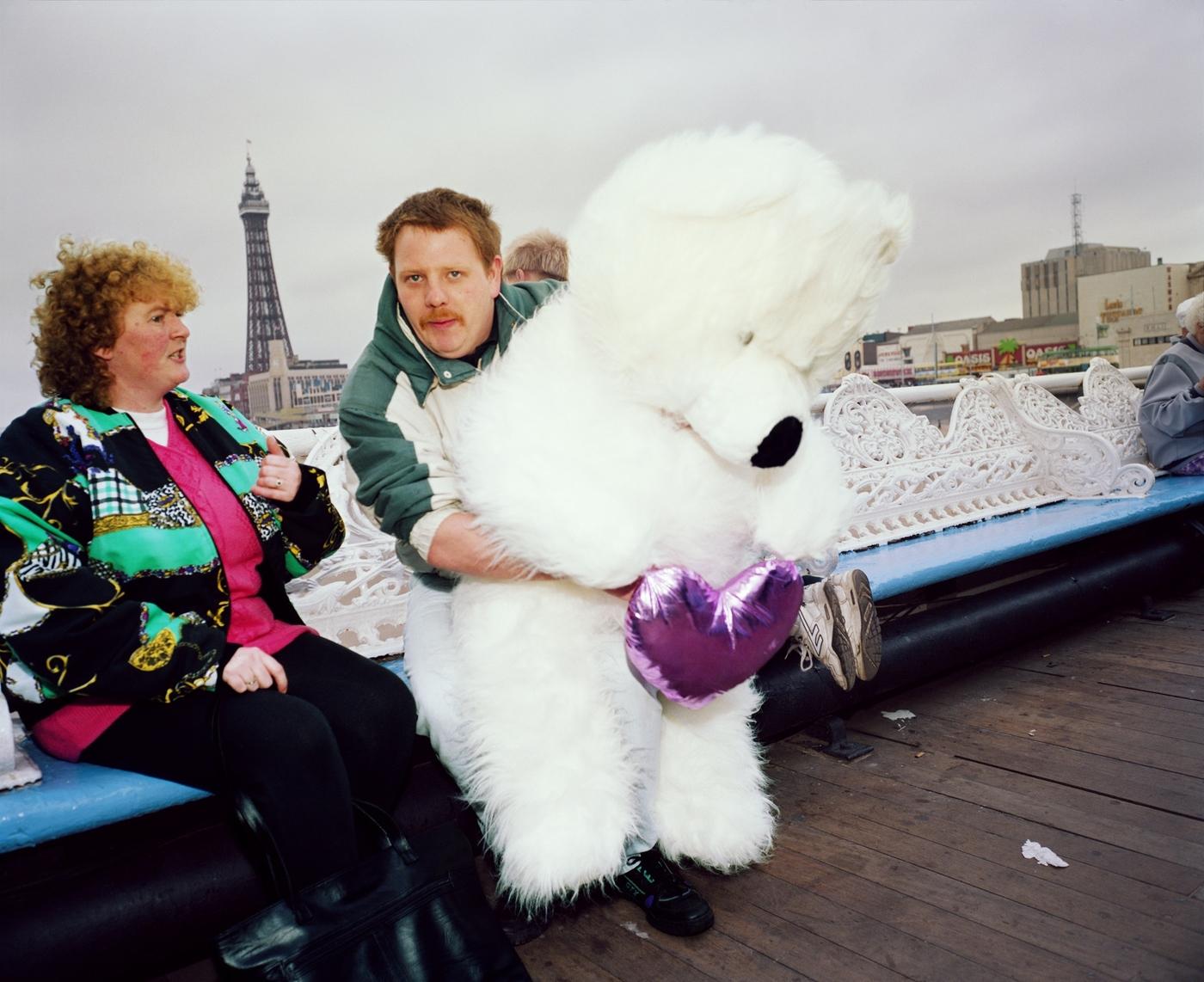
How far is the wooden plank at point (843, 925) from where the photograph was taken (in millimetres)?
1493

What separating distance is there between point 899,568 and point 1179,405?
218cm

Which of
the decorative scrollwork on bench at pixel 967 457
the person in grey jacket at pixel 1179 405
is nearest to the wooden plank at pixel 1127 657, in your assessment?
the decorative scrollwork on bench at pixel 967 457

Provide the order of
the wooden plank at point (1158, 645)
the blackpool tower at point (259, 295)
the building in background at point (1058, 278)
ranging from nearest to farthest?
the wooden plank at point (1158, 645)
the blackpool tower at point (259, 295)
the building in background at point (1058, 278)

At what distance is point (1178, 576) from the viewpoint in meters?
3.66

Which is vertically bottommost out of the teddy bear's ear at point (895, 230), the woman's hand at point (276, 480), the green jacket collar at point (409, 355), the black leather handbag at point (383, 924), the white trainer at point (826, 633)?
the black leather handbag at point (383, 924)

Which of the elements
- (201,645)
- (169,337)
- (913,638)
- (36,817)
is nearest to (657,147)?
(169,337)

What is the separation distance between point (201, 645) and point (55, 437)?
1.43 ft

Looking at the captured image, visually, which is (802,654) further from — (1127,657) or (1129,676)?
(1127,657)

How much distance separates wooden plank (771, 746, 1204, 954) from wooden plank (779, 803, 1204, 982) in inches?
1.3

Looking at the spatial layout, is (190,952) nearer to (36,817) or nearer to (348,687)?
(36,817)

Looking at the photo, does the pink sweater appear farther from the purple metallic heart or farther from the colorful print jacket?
the purple metallic heart

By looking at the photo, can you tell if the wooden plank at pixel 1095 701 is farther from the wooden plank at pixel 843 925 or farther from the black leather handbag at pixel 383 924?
the black leather handbag at pixel 383 924

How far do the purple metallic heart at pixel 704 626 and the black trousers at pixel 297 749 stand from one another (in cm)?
51

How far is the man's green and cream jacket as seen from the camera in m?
1.53
